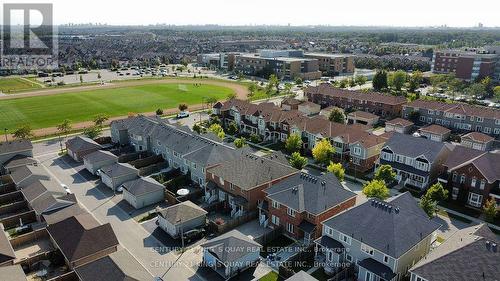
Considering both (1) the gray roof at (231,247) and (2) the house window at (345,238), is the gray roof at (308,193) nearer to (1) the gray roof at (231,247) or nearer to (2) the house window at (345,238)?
(2) the house window at (345,238)

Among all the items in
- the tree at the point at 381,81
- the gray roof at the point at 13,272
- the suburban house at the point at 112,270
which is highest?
the tree at the point at 381,81

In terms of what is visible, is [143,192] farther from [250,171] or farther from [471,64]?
[471,64]

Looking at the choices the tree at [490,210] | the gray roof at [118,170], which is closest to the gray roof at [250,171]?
the gray roof at [118,170]

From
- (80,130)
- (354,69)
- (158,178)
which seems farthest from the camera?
(354,69)

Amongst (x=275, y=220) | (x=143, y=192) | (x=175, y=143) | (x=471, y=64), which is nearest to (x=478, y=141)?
(x=275, y=220)

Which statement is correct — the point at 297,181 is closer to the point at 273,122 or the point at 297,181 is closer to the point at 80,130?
the point at 273,122

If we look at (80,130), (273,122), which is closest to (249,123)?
(273,122)
